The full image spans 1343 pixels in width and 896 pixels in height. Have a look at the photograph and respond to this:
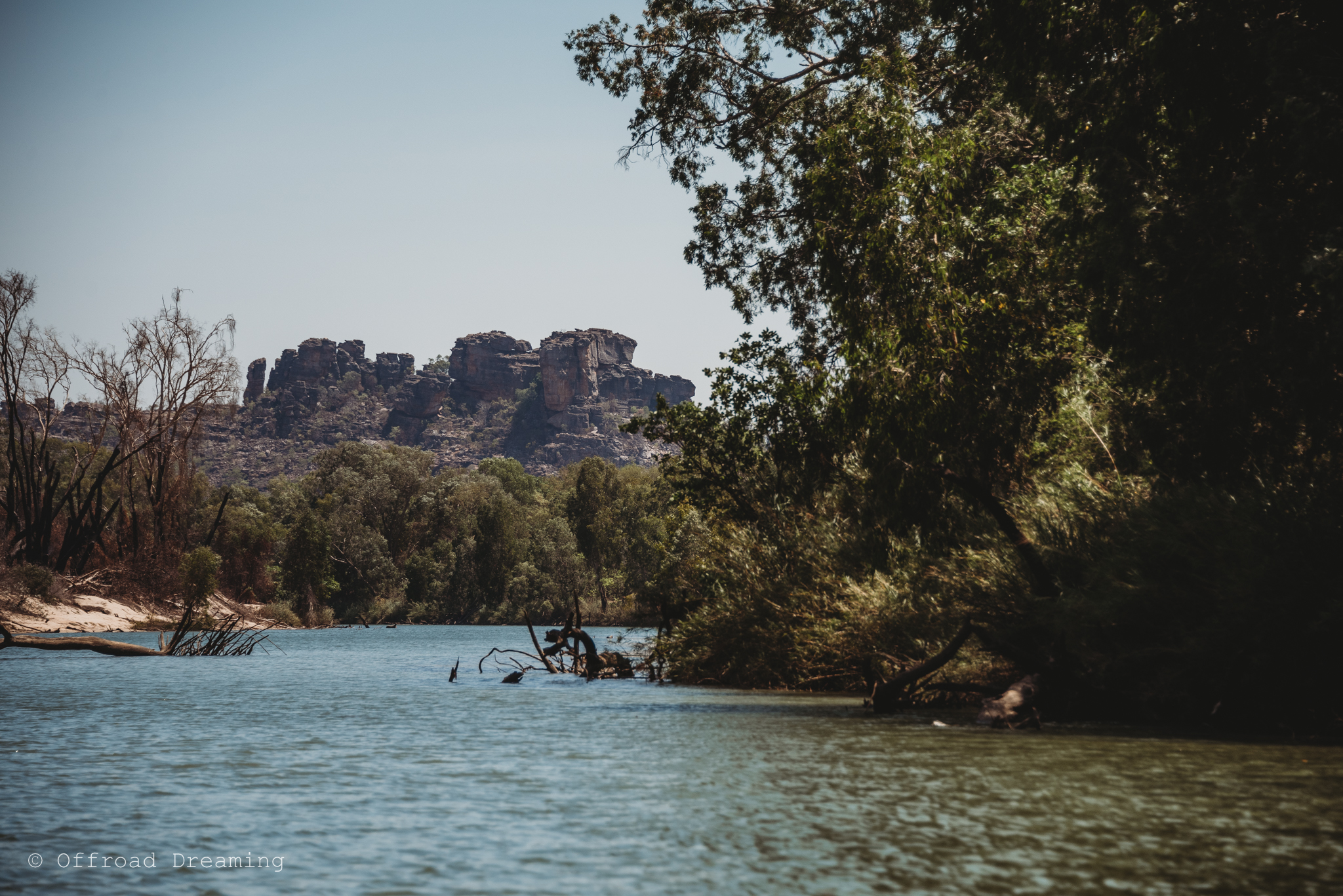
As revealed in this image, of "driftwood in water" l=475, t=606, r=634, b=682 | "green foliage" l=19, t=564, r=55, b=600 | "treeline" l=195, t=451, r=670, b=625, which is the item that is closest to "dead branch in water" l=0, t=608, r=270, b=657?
"driftwood in water" l=475, t=606, r=634, b=682

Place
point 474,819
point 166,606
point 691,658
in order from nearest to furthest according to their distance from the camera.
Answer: point 474,819 → point 691,658 → point 166,606

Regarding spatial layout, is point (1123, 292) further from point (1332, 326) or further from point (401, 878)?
point (401, 878)

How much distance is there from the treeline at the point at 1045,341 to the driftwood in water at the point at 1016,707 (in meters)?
0.35

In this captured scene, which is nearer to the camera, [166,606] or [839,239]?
[839,239]

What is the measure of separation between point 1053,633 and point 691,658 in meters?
12.0

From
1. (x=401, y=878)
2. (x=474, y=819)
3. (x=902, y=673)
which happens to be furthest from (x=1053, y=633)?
(x=401, y=878)

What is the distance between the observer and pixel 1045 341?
15766mm

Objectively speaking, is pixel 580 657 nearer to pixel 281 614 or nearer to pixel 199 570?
pixel 199 570

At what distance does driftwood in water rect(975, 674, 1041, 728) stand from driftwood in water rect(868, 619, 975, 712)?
3.03 feet

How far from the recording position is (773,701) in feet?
64.7

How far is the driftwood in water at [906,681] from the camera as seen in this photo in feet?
49.6

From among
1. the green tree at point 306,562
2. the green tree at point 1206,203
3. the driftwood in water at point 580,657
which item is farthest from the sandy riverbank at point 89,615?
the green tree at point 1206,203

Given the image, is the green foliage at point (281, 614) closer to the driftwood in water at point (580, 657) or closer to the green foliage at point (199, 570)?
the green foliage at point (199, 570)

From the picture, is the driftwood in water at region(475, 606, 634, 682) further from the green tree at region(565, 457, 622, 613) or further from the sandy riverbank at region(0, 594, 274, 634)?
the green tree at region(565, 457, 622, 613)
